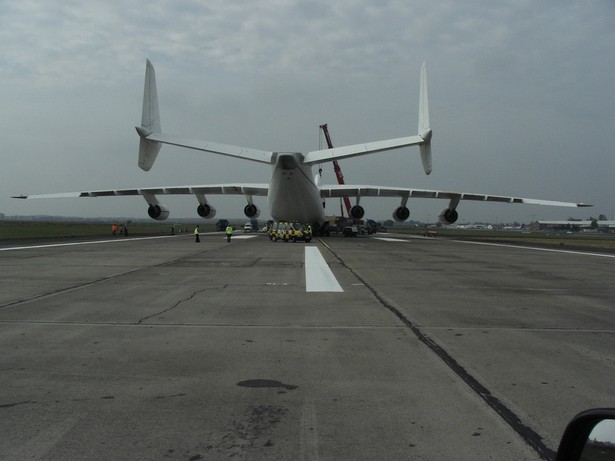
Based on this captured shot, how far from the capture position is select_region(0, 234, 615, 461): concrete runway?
Answer: 143 inches

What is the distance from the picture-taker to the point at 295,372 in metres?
5.23

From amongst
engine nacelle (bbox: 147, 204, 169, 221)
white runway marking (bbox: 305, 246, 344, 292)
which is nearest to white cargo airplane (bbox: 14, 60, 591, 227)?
engine nacelle (bbox: 147, 204, 169, 221)

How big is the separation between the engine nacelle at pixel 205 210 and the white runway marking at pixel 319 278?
951 inches

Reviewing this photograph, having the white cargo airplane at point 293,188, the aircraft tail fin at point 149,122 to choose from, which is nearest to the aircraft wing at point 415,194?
the white cargo airplane at point 293,188

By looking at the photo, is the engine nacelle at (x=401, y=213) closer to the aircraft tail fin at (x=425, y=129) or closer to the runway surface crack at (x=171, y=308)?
the aircraft tail fin at (x=425, y=129)

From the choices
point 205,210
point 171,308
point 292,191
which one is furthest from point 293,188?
point 171,308

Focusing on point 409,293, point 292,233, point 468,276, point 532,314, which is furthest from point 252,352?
point 292,233

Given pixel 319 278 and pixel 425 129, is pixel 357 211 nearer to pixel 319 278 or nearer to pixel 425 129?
pixel 425 129

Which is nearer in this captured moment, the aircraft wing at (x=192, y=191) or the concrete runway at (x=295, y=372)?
the concrete runway at (x=295, y=372)

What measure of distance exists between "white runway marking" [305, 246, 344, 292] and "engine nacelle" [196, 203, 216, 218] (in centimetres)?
2416

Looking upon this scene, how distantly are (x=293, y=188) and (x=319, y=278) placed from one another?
1955 cm

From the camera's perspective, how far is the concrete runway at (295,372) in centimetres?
363

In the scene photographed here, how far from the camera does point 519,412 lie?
13.7 ft

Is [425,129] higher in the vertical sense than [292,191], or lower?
higher
